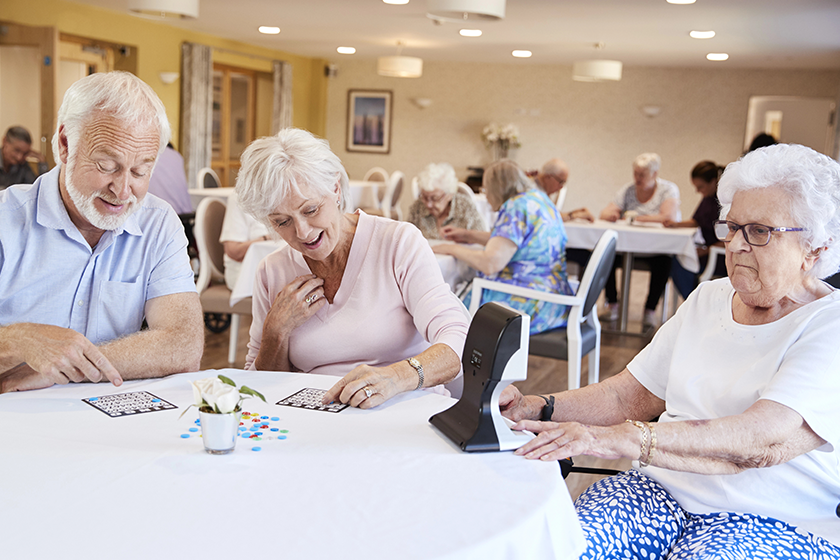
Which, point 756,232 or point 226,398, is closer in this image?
point 226,398

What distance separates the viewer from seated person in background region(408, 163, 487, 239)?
4812 mm

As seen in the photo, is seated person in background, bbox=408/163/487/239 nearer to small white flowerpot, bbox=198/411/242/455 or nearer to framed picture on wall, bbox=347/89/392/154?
small white flowerpot, bbox=198/411/242/455

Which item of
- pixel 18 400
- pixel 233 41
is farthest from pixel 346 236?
pixel 233 41

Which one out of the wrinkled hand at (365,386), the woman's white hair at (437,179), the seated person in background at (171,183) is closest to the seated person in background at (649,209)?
the woman's white hair at (437,179)

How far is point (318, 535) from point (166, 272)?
3.47ft

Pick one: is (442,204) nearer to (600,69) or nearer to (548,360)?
(548,360)

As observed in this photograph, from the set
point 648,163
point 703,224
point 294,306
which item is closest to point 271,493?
point 294,306

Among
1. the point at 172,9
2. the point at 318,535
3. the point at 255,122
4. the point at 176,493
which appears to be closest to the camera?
the point at 318,535

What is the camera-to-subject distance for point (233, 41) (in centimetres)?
1071

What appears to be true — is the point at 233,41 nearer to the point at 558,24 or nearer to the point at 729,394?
the point at 558,24

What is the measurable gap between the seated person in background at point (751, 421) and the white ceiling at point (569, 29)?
16.7 ft

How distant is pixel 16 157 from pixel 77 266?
5.16 meters

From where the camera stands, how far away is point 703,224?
5.63 metres

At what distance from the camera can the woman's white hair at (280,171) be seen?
1.71 metres
